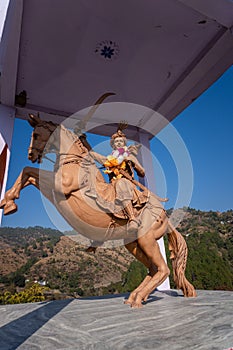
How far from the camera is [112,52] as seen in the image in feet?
9.18

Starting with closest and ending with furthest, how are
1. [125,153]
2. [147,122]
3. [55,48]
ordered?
[125,153] < [55,48] < [147,122]

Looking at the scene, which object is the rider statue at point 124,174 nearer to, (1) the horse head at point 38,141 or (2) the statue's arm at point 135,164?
(2) the statue's arm at point 135,164

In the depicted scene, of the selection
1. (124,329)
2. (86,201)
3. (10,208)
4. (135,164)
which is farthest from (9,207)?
(135,164)

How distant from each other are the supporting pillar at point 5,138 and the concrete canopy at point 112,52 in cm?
13

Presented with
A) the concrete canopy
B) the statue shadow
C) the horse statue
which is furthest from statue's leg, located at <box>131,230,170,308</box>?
the concrete canopy

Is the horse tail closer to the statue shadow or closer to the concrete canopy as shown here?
the statue shadow

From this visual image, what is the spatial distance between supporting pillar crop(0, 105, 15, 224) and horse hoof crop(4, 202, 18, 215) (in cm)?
125

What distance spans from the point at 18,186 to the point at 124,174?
89 cm

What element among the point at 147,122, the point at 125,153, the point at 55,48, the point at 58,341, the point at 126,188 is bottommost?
the point at 58,341

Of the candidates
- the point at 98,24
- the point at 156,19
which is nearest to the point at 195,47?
the point at 156,19

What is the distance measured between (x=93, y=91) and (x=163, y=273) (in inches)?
96.3

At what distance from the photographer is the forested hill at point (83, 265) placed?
759cm

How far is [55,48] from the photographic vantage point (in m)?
2.67

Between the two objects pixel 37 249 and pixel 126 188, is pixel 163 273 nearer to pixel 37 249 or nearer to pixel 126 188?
pixel 126 188
